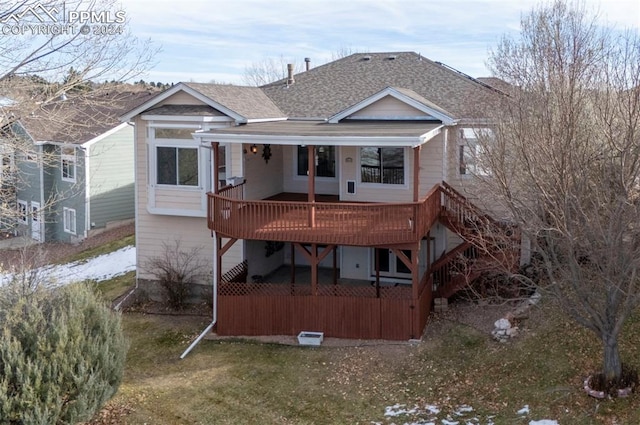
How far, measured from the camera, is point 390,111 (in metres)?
18.2

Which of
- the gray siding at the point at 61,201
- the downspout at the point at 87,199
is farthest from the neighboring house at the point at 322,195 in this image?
the gray siding at the point at 61,201

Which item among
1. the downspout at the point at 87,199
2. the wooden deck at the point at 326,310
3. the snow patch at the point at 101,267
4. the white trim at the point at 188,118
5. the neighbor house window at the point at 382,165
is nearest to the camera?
the wooden deck at the point at 326,310

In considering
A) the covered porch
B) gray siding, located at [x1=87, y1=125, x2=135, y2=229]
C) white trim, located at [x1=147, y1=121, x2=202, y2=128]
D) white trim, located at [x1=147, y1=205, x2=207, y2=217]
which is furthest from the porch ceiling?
gray siding, located at [x1=87, y1=125, x2=135, y2=229]

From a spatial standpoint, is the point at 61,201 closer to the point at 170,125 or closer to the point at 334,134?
the point at 170,125

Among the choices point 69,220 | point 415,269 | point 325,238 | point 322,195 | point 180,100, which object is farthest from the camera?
point 69,220

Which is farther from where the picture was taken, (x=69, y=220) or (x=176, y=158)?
(x=69, y=220)

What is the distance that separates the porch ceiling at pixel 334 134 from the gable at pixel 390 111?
0.41 meters

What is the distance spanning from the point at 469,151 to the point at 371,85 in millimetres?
5949

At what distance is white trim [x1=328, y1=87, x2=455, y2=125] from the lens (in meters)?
17.1

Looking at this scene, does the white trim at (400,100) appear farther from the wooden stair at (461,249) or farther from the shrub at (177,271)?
the shrub at (177,271)

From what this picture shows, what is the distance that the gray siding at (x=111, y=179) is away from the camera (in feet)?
94.3

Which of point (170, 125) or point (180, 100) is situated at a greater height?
point (180, 100)

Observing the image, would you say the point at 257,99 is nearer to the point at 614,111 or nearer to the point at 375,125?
the point at 375,125

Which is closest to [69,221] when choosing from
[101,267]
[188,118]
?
[101,267]
